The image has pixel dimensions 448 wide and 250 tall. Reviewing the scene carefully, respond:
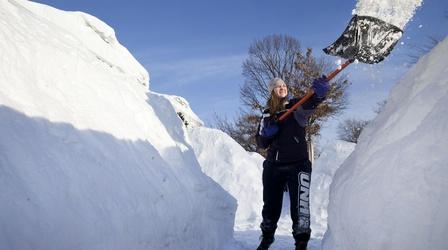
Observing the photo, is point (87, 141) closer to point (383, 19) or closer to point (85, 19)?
point (383, 19)

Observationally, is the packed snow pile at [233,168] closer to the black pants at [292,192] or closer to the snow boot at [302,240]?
the black pants at [292,192]

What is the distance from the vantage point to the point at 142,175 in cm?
337

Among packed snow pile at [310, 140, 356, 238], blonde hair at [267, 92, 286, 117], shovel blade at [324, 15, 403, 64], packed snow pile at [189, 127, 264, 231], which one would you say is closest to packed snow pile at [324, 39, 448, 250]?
shovel blade at [324, 15, 403, 64]

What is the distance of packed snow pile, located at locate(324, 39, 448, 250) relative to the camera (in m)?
1.54

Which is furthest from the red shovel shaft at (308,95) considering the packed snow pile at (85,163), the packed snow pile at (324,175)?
the packed snow pile at (324,175)

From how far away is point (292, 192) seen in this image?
11.4 ft

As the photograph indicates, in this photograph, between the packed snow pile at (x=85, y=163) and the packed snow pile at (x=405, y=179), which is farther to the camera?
the packed snow pile at (x=85, y=163)

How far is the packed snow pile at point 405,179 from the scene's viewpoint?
5.06ft

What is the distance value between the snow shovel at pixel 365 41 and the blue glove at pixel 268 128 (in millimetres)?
514

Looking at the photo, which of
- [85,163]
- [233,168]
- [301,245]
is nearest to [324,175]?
[233,168]

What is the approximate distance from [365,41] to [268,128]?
3.87 ft

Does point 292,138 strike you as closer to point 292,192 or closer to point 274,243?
point 292,192

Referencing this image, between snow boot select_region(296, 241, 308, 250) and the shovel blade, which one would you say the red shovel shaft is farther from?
snow boot select_region(296, 241, 308, 250)

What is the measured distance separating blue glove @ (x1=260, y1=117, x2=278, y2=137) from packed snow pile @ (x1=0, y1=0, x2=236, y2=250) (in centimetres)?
104
